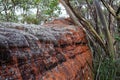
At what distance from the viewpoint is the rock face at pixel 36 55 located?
2578mm

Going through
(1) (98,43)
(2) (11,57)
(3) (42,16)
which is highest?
(2) (11,57)

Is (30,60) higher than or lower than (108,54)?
higher

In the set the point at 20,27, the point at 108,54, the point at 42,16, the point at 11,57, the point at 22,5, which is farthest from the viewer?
the point at 42,16

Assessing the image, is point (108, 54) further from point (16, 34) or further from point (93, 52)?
point (16, 34)

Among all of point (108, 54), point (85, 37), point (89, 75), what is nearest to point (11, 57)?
point (89, 75)

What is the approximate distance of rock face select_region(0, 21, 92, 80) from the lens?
8.46ft

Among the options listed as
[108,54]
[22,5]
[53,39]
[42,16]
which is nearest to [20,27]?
[53,39]

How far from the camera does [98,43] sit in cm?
684

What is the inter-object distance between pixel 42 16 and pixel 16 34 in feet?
50.7

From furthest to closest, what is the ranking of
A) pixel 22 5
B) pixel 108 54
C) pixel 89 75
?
pixel 22 5 → pixel 108 54 → pixel 89 75

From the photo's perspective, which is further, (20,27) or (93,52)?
(93,52)

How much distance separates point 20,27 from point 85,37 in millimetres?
2840

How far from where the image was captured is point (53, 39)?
12.8 ft

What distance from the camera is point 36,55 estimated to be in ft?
10.2
